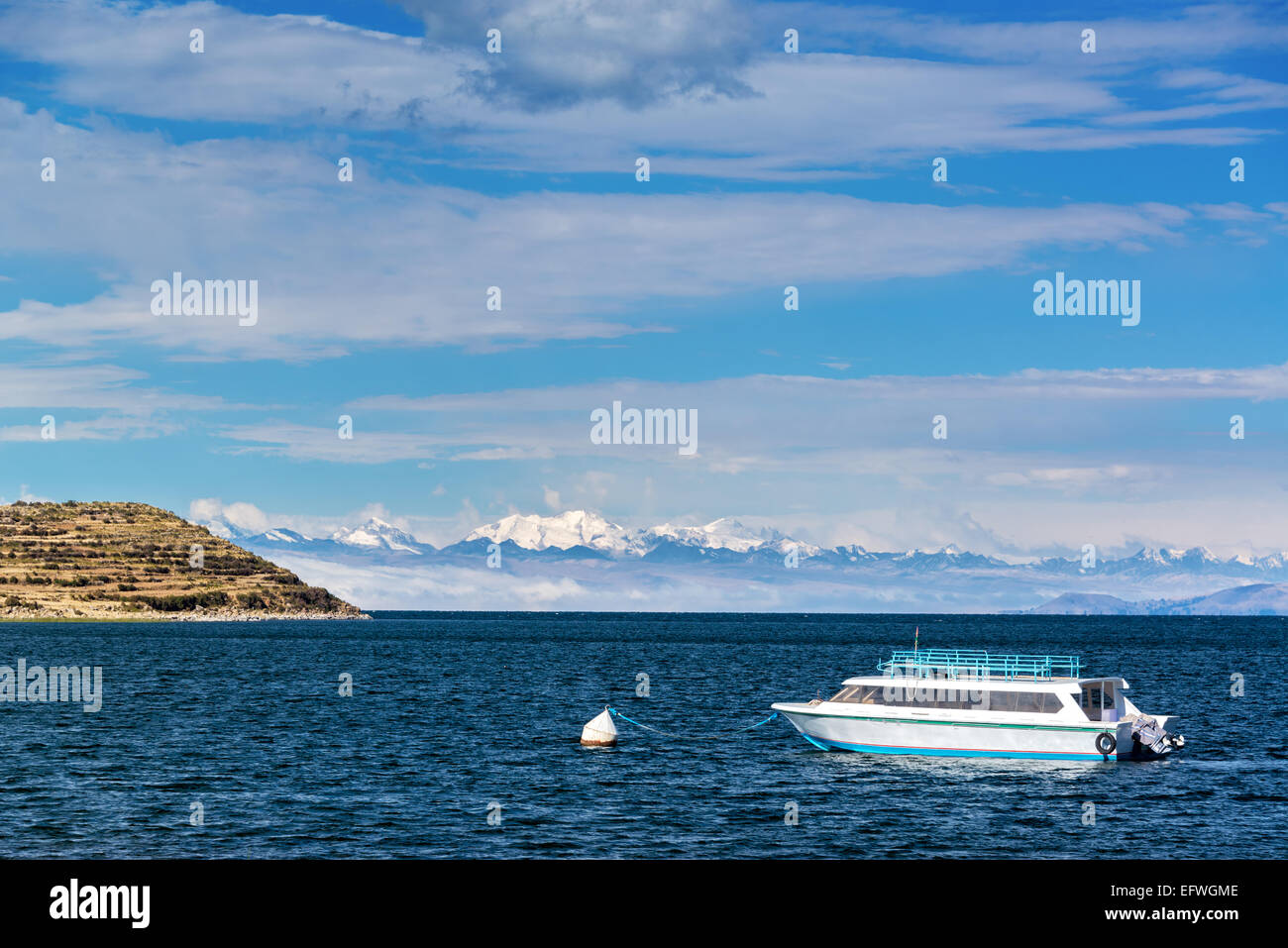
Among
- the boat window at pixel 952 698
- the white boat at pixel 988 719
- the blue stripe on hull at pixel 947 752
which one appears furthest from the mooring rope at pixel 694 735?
the boat window at pixel 952 698

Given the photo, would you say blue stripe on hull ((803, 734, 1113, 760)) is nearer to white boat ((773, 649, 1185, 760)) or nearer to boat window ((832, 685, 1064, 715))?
white boat ((773, 649, 1185, 760))

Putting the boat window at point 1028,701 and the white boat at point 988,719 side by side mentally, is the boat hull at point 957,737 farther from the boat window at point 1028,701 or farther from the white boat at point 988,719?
the boat window at point 1028,701

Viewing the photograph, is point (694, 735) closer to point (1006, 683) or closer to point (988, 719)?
point (988, 719)

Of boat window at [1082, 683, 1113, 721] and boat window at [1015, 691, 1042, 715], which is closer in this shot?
boat window at [1015, 691, 1042, 715]

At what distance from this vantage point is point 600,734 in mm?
71625

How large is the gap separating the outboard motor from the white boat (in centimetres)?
5

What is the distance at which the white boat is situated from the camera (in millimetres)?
64562

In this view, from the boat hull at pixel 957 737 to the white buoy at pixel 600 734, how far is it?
11440 millimetres

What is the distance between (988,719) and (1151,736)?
31.1ft

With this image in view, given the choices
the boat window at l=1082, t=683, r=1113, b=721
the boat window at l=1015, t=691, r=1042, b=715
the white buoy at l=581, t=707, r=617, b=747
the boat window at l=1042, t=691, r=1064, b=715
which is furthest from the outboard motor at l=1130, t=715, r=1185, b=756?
the white buoy at l=581, t=707, r=617, b=747

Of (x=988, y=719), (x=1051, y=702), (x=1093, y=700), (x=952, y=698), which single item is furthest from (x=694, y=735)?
(x=1093, y=700)
